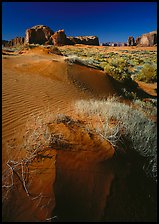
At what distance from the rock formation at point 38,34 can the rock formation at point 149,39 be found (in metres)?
32.5

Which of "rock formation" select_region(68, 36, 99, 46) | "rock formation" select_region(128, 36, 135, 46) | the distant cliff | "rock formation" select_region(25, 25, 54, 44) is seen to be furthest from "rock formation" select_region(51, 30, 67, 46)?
"rock formation" select_region(128, 36, 135, 46)

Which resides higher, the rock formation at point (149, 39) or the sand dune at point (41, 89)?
the rock formation at point (149, 39)

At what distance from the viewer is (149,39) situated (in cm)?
7444

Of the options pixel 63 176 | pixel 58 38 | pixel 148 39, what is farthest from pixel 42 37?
pixel 63 176

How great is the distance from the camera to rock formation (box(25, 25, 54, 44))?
196ft

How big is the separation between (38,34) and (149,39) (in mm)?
37598

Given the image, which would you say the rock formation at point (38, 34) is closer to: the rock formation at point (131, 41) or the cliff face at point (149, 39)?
the cliff face at point (149, 39)

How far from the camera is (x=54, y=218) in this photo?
3.17 m

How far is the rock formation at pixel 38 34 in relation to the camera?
59.8m

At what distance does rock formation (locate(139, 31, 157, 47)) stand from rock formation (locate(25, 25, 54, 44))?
3252 cm

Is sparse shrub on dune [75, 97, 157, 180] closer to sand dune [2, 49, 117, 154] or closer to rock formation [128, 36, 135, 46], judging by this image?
sand dune [2, 49, 117, 154]

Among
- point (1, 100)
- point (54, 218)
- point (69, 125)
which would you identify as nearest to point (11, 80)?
point (1, 100)

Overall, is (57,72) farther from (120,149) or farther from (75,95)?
(120,149)

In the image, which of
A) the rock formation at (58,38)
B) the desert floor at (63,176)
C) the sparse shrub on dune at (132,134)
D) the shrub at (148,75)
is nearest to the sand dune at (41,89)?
the desert floor at (63,176)
